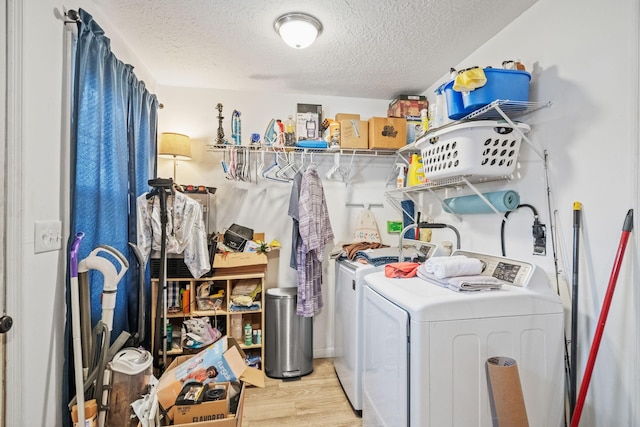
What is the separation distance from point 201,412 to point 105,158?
4.72 ft

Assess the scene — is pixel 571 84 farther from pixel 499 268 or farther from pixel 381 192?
pixel 381 192

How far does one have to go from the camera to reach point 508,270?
1469 millimetres

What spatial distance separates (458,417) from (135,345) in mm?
1695

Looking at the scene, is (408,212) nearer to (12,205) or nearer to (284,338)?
(284,338)

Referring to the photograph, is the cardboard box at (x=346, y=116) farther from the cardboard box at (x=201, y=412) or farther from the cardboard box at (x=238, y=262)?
the cardboard box at (x=201, y=412)

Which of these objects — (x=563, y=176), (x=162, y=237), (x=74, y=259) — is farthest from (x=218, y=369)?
(x=563, y=176)

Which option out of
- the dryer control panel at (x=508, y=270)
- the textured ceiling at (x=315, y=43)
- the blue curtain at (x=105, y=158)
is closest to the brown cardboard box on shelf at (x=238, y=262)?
the blue curtain at (x=105, y=158)

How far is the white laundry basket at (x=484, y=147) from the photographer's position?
4.99 ft

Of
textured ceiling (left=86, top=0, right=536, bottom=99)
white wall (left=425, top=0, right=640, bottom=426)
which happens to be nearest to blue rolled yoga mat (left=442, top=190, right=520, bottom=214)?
white wall (left=425, top=0, right=640, bottom=426)

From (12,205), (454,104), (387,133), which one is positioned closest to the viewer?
(12,205)

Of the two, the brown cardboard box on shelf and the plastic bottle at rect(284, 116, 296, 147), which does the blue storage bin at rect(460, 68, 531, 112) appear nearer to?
the plastic bottle at rect(284, 116, 296, 147)

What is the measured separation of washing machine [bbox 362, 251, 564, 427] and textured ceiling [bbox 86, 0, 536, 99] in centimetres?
143

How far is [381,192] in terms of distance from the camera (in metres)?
2.99

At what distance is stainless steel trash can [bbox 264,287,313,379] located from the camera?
246cm
